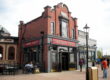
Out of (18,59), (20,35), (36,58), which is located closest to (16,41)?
(20,35)

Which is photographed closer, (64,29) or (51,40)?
(51,40)

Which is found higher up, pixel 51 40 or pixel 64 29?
pixel 64 29

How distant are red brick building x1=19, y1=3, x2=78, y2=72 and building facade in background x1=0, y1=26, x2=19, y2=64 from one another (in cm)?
95

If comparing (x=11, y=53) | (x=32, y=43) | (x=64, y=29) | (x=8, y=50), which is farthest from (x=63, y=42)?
(x=8, y=50)

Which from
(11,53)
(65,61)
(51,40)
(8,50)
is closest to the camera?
(51,40)

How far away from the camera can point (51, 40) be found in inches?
808

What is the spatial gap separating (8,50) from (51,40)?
26.4 feet

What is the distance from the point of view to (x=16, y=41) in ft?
85.3

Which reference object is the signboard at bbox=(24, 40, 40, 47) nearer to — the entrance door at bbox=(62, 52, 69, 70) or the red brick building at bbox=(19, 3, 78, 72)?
Answer: the red brick building at bbox=(19, 3, 78, 72)

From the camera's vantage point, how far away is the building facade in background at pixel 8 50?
79.5ft

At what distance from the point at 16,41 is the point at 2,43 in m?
2.39

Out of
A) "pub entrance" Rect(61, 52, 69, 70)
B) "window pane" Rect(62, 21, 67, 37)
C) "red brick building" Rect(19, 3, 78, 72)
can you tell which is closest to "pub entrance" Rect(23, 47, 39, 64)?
"red brick building" Rect(19, 3, 78, 72)

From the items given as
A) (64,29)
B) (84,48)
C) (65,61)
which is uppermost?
(64,29)

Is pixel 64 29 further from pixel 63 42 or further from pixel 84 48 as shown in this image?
pixel 84 48
